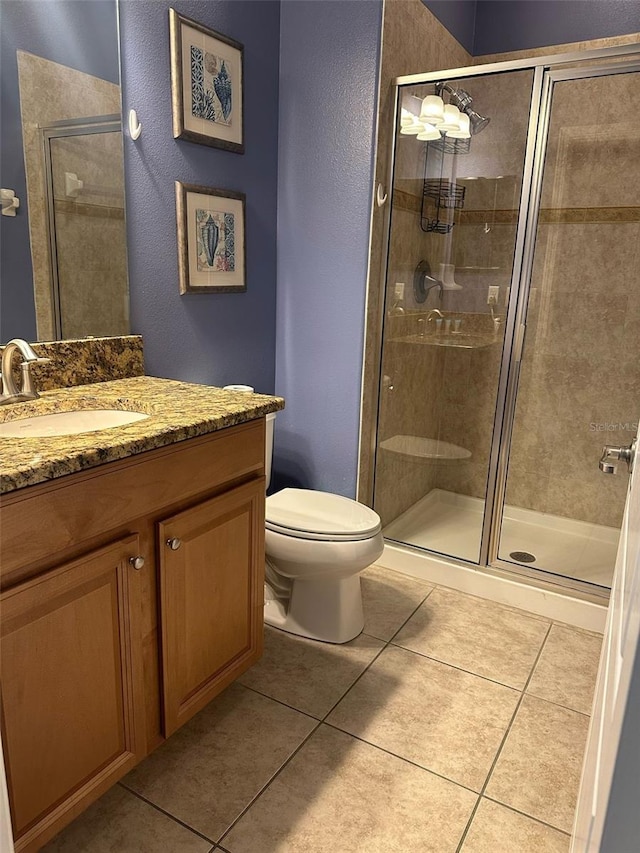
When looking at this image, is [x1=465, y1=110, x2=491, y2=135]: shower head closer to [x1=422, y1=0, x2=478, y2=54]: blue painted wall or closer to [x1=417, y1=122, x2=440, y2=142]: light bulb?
[x1=417, y1=122, x2=440, y2=142]: light bulb

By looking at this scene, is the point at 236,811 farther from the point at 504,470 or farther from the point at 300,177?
the point at 300,177

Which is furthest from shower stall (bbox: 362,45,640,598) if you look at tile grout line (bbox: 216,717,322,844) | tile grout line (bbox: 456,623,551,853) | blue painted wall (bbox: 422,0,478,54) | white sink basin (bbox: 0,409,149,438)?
white sink basin (bbox: 0,409,149,438)

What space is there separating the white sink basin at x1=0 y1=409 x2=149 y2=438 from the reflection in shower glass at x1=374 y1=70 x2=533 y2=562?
4.35 ft

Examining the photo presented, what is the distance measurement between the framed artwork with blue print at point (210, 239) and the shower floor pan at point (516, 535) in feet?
4.41

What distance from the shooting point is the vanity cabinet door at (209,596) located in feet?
4.75

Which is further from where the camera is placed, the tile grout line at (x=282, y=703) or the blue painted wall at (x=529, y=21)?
the blue painted wall at (x=529, y=21)

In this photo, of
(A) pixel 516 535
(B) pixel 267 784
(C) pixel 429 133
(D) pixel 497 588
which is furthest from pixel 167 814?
(C) pixel 429 133

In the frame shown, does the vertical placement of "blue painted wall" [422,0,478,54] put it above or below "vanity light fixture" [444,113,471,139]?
above

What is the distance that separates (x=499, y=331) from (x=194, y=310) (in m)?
1.28

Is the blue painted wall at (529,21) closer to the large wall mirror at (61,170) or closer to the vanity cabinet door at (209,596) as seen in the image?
the large wall mirror at (61,170)

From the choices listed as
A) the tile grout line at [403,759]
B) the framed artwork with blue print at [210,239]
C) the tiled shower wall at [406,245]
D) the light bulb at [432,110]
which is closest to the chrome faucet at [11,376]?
the framed artwork with blue print at [210,239]

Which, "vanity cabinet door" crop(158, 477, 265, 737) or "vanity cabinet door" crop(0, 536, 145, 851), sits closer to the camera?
"vanity cabinet door" crop(0, 536, 145, 851)

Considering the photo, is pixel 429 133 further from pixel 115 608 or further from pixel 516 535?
pixel 115 608

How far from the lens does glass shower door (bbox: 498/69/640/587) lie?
8.32ft
